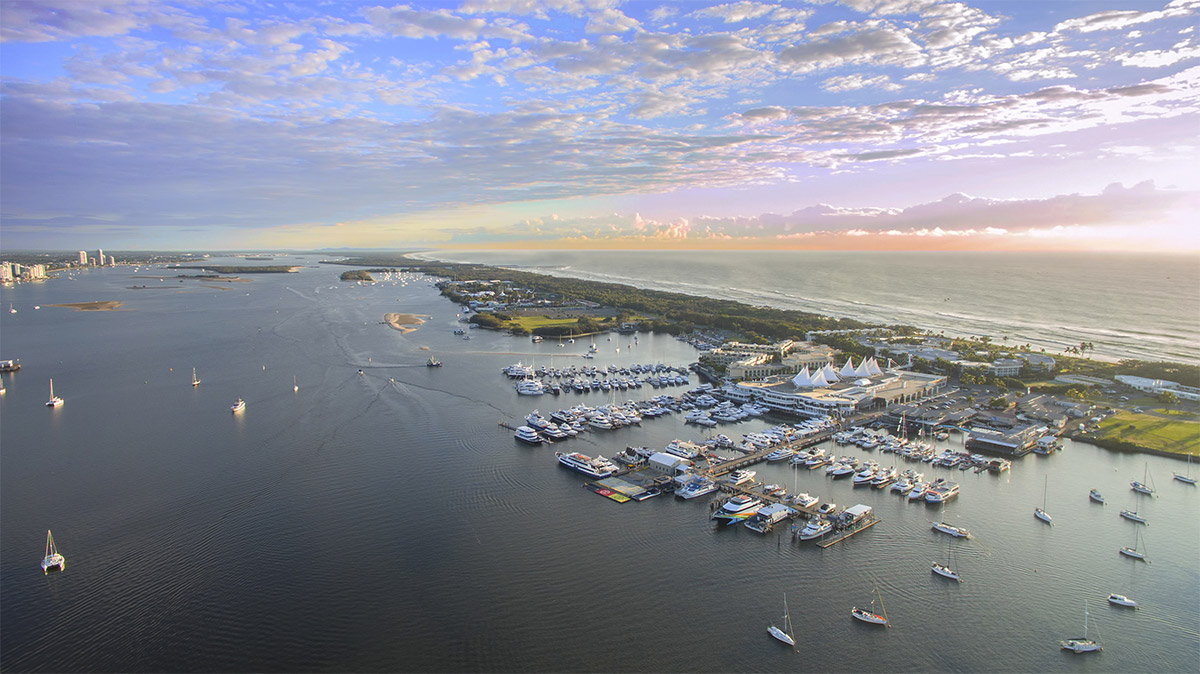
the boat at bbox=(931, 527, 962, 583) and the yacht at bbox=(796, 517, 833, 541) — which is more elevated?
the yacht at bbox=(796, 517, 833, 541)

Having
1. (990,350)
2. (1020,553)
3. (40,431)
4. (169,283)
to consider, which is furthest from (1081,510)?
(169,283)

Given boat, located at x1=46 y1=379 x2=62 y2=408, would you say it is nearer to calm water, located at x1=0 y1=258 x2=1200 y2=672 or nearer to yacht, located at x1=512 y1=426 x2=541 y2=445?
calm water, located at x1=0 y1=258 x2=1200 y2=672

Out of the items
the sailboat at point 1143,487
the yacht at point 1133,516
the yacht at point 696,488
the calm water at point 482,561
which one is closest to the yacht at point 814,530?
the calm water at point 482,561

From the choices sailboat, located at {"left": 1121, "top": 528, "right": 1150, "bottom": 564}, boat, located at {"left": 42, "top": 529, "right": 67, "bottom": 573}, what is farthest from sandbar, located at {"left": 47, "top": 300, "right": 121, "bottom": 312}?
sailboat, located at {"left": 1121, "top": 528, "right": 1150, "bottom": 564}

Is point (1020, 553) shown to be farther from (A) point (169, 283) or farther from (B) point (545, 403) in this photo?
(A) point (169, 283)

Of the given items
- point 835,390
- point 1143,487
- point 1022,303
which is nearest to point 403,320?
point 835,390

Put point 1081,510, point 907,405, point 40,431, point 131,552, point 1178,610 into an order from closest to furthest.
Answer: point 1178,610, point 131,552, point 1081,510, point 40,431, point 907,405

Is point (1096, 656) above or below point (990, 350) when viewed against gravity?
below
